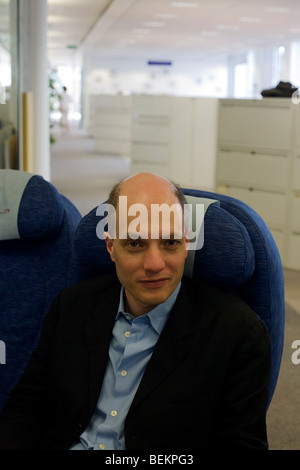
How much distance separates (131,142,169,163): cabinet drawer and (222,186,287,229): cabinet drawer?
12.4 ft

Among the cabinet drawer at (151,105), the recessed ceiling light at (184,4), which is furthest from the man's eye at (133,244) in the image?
the recessed ceiling light at (184,4)

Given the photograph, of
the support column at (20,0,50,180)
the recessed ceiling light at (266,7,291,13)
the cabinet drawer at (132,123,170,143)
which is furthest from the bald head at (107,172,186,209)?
the recessed ceiling light at (266,7,291,13)

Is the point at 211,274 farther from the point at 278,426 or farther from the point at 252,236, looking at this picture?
the point at 278,426

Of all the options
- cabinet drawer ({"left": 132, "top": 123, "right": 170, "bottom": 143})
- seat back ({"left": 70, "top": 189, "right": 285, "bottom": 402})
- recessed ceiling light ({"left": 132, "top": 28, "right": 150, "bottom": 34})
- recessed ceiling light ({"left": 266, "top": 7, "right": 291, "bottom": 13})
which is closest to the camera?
seat back ({"left": 70, "top": 189, "right": 285, "bottom": 402})

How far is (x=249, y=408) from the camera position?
1.29 m

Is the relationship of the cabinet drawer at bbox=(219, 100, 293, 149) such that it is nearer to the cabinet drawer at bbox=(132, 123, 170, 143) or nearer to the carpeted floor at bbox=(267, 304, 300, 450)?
the carpeted floor at bbox=(267, 304, 300, 450)

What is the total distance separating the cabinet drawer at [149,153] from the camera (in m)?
9.37

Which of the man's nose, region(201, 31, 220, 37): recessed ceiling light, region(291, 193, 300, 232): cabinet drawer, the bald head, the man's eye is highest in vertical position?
region(201, 31, 220, 37): recessed ceiling light

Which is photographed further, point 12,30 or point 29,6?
point 29,6

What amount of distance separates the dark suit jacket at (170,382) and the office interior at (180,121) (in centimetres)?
147

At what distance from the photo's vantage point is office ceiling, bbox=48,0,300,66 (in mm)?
11969

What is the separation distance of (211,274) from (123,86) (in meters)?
27.5
